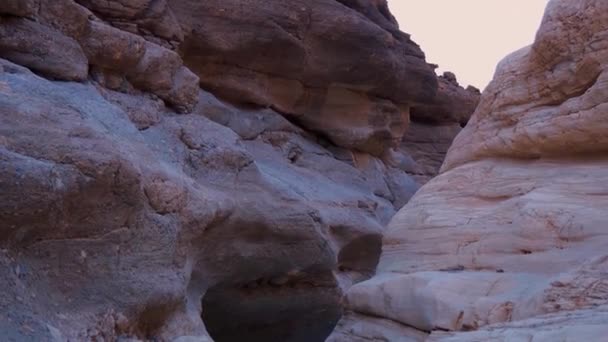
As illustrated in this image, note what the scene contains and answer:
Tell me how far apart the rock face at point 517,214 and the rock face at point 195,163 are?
7.40ft

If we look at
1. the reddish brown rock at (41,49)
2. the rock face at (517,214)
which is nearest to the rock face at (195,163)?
the reddish brown rock at (41,49)

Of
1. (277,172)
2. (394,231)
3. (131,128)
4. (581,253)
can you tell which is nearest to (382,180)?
(277,172)

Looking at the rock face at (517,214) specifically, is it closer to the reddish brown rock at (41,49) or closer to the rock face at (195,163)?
the rock face at (195,163)

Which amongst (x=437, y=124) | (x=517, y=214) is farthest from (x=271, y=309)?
(x=437, y=124)

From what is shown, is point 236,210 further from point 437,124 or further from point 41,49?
point 437,124

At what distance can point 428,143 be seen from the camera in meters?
20.2

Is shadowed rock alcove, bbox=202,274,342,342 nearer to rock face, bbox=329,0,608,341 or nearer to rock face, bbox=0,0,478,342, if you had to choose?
rock face, bbox=0,0,478,342

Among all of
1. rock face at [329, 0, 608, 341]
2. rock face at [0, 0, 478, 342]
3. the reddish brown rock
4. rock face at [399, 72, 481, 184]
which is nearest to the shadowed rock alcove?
rock face at [0, 0, 478, 342]

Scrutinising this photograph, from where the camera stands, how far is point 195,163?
8781 mm

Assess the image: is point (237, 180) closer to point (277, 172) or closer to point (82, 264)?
point (277, 172)

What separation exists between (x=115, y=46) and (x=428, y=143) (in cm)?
1308

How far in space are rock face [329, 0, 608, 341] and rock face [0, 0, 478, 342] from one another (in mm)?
2256

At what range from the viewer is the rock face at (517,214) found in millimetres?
5629

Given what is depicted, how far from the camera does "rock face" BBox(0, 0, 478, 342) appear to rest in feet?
19.3
